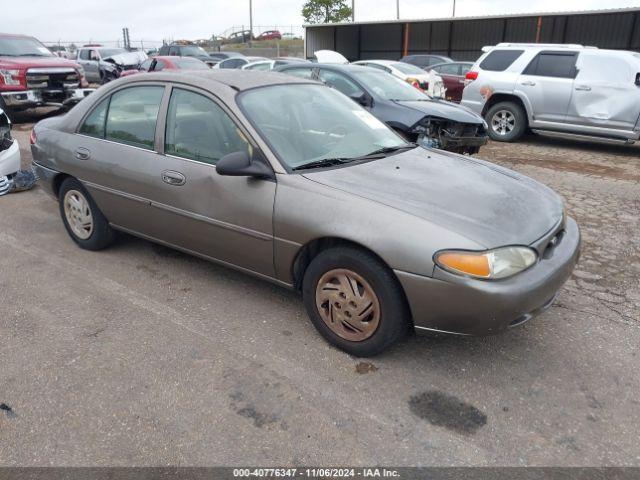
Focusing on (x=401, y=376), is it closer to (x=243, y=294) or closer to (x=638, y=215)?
(x=243, y=294)

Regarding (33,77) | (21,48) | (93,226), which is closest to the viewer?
(93,226)

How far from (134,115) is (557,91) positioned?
26.0 feet

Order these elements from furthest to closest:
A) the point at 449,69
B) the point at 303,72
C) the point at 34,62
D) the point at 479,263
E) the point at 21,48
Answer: the point at 449,69 → the point at 21,48 → the point at 34,62 → the point at 303,72 → the point at 479,263

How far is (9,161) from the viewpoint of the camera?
6.41 meters

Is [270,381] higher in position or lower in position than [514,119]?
lower

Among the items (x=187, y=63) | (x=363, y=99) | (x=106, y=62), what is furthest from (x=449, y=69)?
(x=106, y=62)

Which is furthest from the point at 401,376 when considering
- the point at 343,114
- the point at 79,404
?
the point at 343,114

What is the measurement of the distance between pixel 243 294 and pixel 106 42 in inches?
1911

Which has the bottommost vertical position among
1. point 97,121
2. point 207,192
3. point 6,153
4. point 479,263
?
point 6,153

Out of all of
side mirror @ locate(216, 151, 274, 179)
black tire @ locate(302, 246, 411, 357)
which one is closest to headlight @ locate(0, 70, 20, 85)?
side mirror @ locate(216, 151, 274, 179)

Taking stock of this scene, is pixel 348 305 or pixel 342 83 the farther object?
pixel 342 83

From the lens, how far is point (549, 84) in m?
9.45

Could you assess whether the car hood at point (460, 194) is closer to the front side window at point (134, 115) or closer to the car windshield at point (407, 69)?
the front side window at point (134, 115)

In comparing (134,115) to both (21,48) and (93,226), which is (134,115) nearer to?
(93,226)
